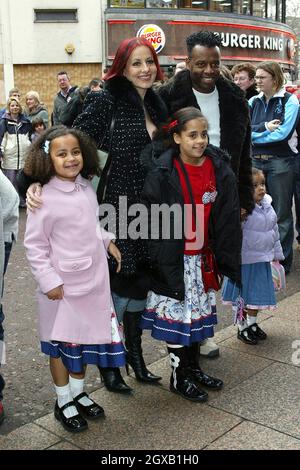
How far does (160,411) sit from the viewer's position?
314 centimetres

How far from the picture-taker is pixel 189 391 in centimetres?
325

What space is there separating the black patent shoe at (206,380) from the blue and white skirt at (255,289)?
737 mm

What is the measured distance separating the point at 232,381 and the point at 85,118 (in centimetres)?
178

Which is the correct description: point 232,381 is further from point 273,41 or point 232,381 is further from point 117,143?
point 273,41

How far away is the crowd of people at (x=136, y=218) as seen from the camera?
2867mm

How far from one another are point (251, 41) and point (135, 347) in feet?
66.6

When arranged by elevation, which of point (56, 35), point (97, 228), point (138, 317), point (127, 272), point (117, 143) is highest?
point (56, 35)

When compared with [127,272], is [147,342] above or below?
below

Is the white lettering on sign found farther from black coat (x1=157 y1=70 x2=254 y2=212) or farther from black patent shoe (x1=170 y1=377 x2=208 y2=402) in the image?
black patent shoe (x1=170 y1=377 x2=208 y2=402)

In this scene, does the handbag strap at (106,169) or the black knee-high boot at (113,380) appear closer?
the handbag strap at (106,169)

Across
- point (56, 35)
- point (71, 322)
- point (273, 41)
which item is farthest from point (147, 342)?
point (273, 41)

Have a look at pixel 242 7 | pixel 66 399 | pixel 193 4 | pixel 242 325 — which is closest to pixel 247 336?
pixel 242 325

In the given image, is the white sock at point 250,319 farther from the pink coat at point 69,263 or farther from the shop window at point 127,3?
the shop window at point 127,3

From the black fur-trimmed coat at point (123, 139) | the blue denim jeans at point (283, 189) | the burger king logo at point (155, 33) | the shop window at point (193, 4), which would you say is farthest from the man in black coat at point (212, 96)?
the shop window at point (193, 4)
